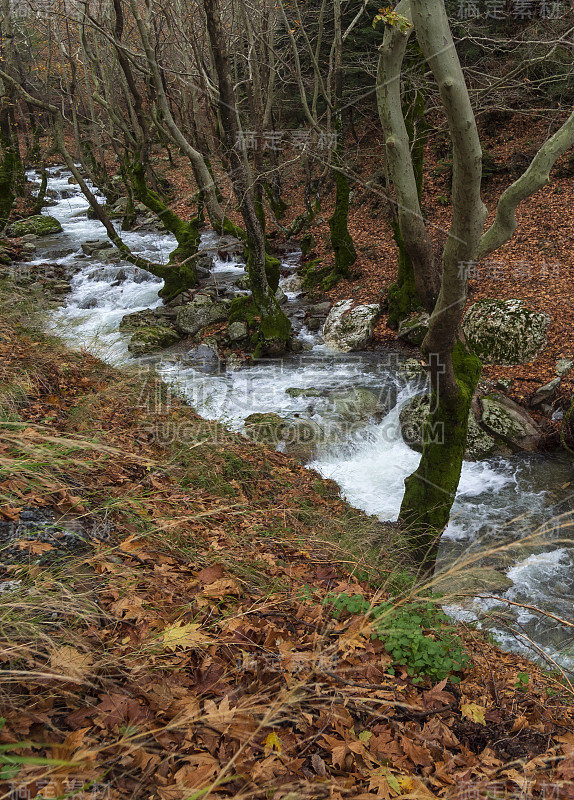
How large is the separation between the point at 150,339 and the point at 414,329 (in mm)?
6016

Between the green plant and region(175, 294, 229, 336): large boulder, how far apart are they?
965 centimetres

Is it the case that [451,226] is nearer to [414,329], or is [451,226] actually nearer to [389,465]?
[389,465]

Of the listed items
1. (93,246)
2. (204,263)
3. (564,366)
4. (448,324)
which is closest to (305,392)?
(564,366)

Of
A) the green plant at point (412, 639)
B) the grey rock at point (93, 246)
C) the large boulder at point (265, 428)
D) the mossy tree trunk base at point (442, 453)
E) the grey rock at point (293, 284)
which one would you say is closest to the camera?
the green plant at point (412, 639)

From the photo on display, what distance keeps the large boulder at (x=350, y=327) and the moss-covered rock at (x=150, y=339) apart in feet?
12.4

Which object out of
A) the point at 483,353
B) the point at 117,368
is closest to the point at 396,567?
the point at 117,368

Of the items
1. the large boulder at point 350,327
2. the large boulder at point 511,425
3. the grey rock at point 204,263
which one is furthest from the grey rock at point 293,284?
the large boulder at point 511,425

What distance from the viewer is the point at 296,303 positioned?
44.1 ft

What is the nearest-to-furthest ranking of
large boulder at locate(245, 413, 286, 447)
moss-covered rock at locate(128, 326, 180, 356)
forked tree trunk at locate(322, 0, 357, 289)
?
1. large boulder at locate(245, 413, 286, 447)
2. moss-covered rock at locate(128, 326, 180, 356)
3. forked tree trunk at locate(322, 0, 357, 289)

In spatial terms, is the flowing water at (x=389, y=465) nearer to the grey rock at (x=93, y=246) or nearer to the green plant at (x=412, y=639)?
the green plant at (x=412, y=639)

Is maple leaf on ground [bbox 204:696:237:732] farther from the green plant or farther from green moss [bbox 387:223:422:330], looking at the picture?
green moss [bbox 387:223:422:330]

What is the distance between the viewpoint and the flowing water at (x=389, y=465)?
5.15 meters

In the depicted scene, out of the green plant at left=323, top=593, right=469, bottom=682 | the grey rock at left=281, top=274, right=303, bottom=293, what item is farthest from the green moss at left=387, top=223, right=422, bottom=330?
the green plant at left=323, top=593, right=469, bottom=682

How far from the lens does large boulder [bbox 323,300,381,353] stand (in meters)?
11.0
